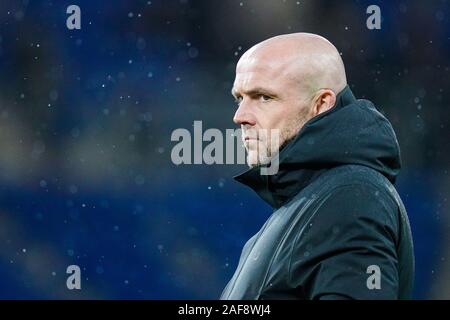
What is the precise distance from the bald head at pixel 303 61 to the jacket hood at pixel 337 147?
82 millimetres

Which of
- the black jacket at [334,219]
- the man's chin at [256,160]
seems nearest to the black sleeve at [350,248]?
the black jacket at [334,219]

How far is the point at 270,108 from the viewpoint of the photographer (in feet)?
5.08

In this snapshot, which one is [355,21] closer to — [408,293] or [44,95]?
[44,95]

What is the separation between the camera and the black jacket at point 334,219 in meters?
1.24

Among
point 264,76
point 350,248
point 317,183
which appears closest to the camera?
point 350,248

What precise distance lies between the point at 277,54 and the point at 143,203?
2.46 metres

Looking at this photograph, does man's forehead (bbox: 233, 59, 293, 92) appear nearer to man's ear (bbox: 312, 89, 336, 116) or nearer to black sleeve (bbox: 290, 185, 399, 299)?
man's ear (bbox: 312, 89, 336, 116)

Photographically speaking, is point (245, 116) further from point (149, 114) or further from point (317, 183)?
point (149, 114)

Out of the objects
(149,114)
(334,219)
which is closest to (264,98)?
(334,219)

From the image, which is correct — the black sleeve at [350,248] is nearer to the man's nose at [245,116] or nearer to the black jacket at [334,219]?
the black jacket at [334,219]

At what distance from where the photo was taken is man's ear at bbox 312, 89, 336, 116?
60.8 inches

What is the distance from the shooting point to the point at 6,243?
12.6 feet

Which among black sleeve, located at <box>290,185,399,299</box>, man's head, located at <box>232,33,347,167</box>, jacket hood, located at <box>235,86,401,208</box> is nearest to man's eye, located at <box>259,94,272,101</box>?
man's head, located at <box>232,33,347,167</box>

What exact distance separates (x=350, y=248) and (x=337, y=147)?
22cm
